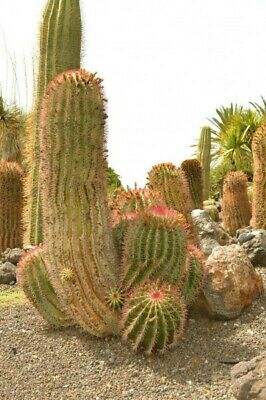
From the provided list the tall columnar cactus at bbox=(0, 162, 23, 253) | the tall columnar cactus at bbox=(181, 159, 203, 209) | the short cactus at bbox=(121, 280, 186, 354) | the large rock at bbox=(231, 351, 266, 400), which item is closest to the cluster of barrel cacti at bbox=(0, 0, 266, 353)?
the short cactus at bbox=(121, 280, 186, 354)

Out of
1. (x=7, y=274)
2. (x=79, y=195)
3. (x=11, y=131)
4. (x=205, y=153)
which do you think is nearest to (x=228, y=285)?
(x=79, y=195)

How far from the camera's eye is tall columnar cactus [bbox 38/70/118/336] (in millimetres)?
5711

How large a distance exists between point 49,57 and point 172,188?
3.47 metres

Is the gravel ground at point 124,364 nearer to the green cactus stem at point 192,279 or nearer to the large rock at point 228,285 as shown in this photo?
the large rock at point 228,285

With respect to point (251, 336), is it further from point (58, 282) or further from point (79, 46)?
point (79, 46)

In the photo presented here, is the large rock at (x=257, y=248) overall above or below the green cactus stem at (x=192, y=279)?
above

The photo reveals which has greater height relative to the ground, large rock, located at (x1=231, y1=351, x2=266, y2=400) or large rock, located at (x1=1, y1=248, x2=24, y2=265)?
large rock, located at (x1=1, y1=248, x2=24, y2=265)

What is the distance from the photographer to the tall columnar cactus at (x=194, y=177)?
39.7 feet

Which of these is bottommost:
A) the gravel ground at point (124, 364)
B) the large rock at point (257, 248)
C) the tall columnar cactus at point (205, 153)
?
the gravel ground at point (124, 364)

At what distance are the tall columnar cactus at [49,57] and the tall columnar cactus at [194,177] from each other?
2973 millimetres

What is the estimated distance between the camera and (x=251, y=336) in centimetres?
606

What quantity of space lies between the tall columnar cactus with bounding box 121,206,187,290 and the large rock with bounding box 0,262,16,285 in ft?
11.5

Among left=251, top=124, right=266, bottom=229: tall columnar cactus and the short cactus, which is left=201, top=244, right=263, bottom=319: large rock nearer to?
the short cactus

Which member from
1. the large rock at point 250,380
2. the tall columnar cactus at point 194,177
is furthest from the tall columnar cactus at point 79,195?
the tall columnar cactus at point 194,177
